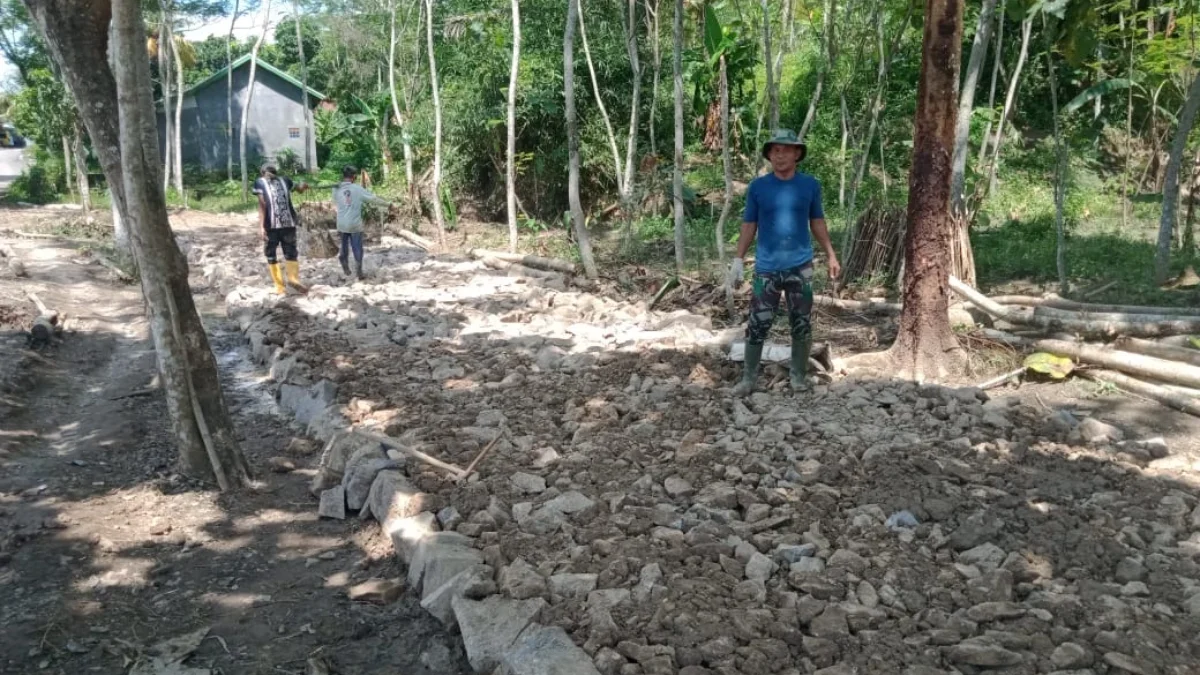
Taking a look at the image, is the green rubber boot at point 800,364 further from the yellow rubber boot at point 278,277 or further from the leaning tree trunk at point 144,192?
the yellow rubber boot at point 278,277

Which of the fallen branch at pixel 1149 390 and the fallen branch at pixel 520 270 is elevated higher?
the fallen branch at pixel 520 270

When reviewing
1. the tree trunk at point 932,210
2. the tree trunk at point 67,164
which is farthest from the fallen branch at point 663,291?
the tree trunk at point 67,164

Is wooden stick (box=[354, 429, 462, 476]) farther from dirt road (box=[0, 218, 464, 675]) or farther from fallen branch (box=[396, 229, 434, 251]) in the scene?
fallen branch (box=[396, 229, 434, 251])

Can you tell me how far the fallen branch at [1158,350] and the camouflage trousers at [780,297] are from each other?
216 centimetres

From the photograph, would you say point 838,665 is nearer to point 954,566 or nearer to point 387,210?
point 954,566

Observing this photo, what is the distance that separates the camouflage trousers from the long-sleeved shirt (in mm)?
6859

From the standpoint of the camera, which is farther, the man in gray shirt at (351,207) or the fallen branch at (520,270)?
the fallen branch at (520,270)

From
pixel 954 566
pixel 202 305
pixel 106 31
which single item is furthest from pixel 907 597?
pixel 202 305

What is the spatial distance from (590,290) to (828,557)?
7.20m

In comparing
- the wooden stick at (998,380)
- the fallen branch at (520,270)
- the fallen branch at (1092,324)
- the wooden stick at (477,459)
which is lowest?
the wooden stick at (477,459)

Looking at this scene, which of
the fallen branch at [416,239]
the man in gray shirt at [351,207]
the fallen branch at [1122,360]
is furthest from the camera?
the fallen branch at [416,239]

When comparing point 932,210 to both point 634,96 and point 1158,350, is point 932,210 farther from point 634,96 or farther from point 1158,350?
point 634,96

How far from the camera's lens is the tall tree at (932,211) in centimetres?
552

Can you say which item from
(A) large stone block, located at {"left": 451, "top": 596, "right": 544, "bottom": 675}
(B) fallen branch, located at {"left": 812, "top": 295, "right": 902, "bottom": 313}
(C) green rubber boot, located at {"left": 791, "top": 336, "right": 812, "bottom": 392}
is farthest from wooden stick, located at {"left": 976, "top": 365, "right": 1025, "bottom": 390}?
(A) large stone block, located at {"left": 451, "top": 596, "right": 544, "bottom": 675}
